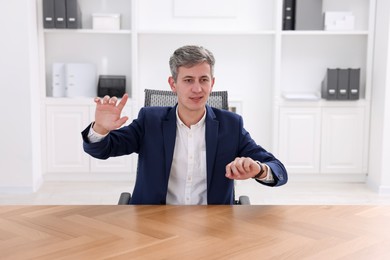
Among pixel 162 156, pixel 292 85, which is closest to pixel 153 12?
pixel 292 85

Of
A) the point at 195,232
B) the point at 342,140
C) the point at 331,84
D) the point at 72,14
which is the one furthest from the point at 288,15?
the point at 195,232

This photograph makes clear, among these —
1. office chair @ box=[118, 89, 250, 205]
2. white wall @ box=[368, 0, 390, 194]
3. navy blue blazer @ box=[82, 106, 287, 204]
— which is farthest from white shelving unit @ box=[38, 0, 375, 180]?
navy blue blazer @ box=[82, 106, 287, 204]

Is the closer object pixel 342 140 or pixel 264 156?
pixel 264 156

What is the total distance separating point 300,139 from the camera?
5.34 metres

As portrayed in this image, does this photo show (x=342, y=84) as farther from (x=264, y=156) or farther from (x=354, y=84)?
(x=264, y=156)

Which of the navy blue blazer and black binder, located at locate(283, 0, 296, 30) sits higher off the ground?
black binder, located at locate(283, 0, 296, 30)

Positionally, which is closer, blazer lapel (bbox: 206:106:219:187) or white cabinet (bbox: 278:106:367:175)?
blazer lapel (bbox: 206:106:219:187)

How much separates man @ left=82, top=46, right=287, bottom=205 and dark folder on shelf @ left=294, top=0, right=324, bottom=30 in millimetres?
3160

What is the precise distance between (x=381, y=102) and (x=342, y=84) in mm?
383

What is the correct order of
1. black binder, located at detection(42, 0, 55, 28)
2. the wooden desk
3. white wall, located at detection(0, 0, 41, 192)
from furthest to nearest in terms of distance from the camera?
black binder, located at detection(42, 0, 55, 28)
white wall, located at detection(0, 0, 41, 192)
the wooden desk

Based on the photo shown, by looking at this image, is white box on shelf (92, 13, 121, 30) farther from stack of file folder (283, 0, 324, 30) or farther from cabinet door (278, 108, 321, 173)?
cabinet door (278, 108, 321, 173)

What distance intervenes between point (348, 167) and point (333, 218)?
361cm

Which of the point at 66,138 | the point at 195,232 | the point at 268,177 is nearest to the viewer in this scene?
the point at 195,232

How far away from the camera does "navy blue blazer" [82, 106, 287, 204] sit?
2.31 m
